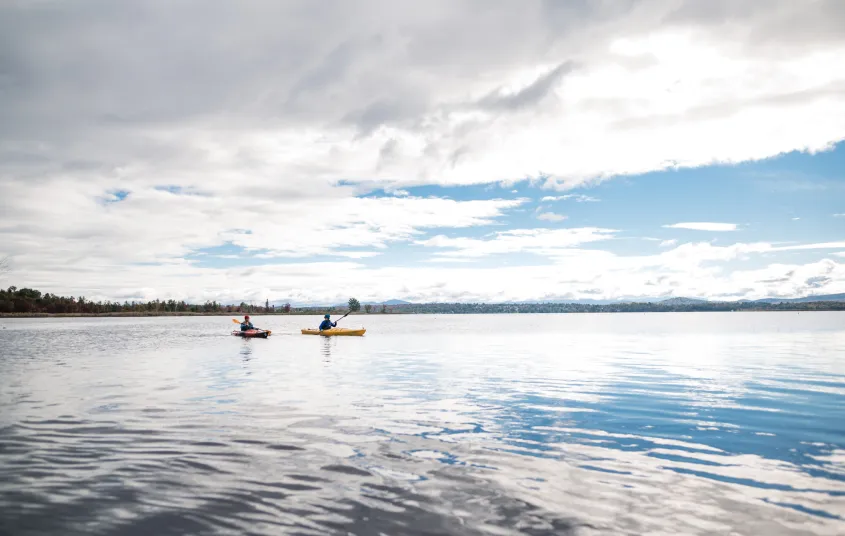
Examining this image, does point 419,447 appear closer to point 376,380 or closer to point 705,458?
point 705,458

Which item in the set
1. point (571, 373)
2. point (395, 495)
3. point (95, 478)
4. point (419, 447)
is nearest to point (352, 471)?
point (395, 495)

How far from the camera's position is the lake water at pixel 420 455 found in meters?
10.4

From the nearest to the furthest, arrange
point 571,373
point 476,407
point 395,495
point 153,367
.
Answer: point 395,495, point 476,407, point 571,373, point 153,367

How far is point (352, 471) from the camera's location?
43.9 ft

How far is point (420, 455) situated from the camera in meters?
15.0

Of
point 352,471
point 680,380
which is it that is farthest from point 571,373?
point 352,471

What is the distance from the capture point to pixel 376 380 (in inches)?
1299

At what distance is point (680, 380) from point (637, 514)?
25.6 metres

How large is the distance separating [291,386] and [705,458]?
69.2 feet

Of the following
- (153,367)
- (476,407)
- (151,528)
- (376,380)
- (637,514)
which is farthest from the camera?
(153,367)

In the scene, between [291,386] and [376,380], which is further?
[376,380]

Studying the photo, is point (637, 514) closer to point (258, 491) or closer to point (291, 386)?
point (258, 491)

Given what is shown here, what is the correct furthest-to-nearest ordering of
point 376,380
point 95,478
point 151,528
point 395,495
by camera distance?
point 376,380, point 95,478, point 395,495, point 151,528

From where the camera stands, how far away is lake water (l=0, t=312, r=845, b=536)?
10375 millimetres
